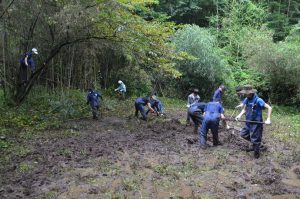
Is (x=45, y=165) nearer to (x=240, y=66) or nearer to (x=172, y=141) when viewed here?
(x=172, y=141)

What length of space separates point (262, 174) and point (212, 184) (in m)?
1.46

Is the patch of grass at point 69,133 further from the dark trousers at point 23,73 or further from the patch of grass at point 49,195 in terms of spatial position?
the patch of grass at point 49,195

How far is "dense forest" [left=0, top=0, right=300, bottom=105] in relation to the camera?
46.5ft

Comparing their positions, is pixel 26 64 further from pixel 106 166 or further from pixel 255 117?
pixel 255 117

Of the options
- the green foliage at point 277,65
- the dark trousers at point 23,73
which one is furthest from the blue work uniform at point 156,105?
the green foliage at point 277,65

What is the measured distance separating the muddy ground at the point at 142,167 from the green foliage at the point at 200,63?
11406 millimetres

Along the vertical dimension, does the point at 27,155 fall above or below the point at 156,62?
below

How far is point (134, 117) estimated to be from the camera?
16578 millimetres

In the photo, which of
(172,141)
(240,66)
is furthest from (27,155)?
(240,66)

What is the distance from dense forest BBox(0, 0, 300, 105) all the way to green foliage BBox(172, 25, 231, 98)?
0.20 feet

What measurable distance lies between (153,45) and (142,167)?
6.48 meters

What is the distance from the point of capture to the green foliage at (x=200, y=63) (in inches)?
944

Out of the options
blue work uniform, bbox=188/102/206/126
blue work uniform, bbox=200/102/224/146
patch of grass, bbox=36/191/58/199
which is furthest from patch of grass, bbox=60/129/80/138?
patch of grass, bbox=36/191/58/199

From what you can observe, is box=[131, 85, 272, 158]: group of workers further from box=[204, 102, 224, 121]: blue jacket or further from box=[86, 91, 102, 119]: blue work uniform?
box=[86, 91, 102, 119]: blue work uniform
